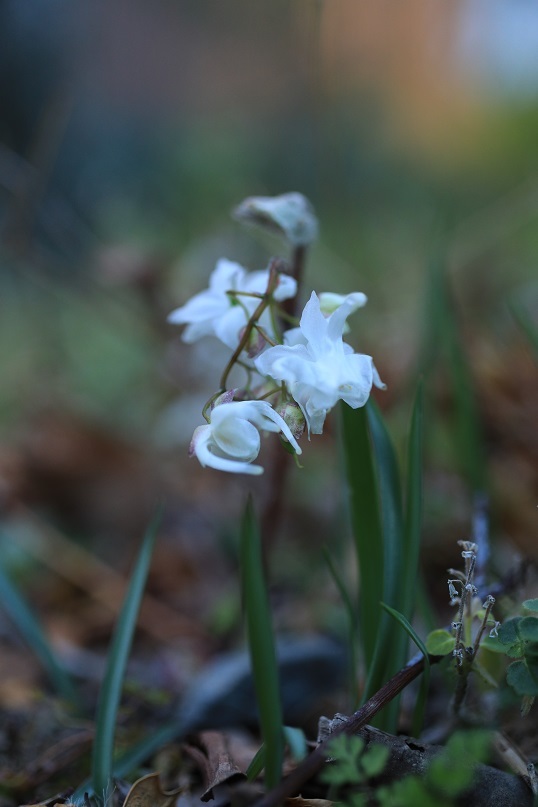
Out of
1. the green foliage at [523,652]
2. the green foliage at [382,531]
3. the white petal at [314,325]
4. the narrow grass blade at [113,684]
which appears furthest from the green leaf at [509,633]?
the narrow grass blade at [113,684]

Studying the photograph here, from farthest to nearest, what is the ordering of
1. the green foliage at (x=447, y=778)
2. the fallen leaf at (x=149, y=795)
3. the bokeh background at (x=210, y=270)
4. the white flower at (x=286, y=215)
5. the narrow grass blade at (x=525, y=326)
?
the bokeh background at (x=210, y=270) < the narrow grass blade at (x=525, y=326) < the white flower at (x=286, y=215) < the fallen leaf at (x=149, y=795) < the green foliage at (x=447, y=778)

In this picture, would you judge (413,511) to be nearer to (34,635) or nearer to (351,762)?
(351,762)

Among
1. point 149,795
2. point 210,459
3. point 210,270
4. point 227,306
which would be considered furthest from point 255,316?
point 210,270

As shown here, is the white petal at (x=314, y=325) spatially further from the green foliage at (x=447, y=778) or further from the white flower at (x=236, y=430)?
the green foliage at (x=447, y=778)

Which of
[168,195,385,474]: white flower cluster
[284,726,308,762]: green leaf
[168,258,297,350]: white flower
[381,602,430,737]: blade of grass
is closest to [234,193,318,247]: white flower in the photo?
[168,258,297,350]: white flower

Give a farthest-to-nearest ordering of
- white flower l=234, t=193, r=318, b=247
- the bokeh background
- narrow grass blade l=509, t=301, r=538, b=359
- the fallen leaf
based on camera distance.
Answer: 1. the bokeh background
2. narrow grass blade l=509, t=301, r=538, b=359
3. white flower l=234, t=193, r=318, b=247
4. the fallen leaf

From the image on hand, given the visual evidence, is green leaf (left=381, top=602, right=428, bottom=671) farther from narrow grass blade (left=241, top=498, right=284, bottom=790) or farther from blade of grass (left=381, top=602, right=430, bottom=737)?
narrow grass blade (left=241, top=498, right=284, bottom=790)
